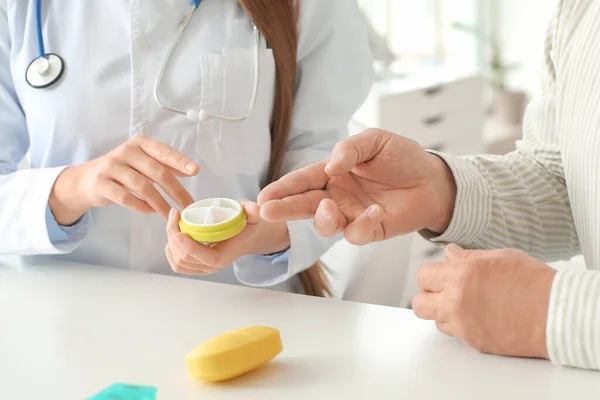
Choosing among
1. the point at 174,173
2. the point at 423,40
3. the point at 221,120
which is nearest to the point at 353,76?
the point at 221,120

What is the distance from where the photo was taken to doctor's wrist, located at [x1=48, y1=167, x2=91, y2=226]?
1.08 metres

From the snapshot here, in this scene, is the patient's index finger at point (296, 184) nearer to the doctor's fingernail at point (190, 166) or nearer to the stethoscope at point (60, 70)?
the doctor's fingernail at point (190, 166)

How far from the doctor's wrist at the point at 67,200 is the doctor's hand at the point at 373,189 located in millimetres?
348

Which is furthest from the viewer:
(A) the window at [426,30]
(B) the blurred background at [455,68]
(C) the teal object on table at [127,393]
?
(A) the window at [426,30]

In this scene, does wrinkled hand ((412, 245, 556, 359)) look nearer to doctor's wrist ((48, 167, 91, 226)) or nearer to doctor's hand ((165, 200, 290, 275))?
doctor's hand ((165, 200, 290, 275))

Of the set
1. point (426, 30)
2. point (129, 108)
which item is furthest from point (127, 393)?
point (426, 30)

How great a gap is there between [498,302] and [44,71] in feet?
2.48

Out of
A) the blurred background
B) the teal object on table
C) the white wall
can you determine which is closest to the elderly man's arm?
the teal object on table

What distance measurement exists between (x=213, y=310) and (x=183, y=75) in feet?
1.35

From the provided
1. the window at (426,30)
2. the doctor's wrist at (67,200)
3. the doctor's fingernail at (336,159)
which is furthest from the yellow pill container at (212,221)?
the window at (426,30)

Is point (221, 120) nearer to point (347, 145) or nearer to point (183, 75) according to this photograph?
point (183, 75)

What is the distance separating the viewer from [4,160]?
4.00ft

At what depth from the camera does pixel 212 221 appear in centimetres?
88

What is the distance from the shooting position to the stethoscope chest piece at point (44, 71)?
1128 millimetres
